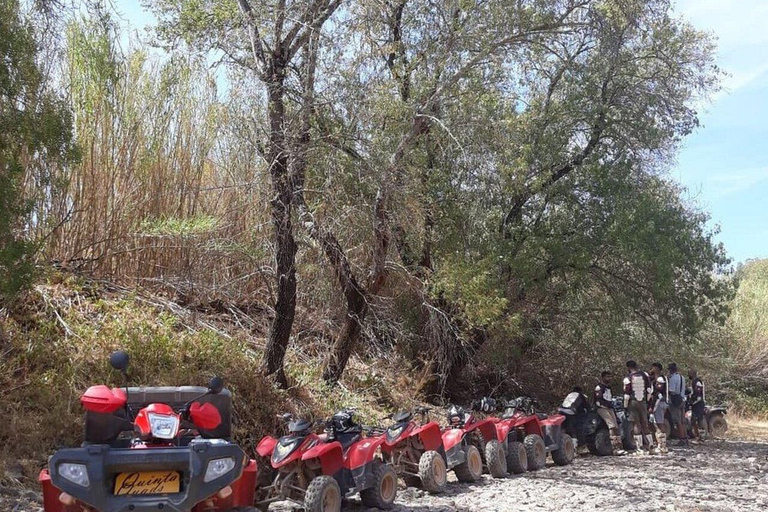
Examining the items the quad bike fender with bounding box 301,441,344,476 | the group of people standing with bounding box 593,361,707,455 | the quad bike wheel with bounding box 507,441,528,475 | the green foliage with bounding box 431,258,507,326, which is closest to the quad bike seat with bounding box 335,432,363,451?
the quad bike fender with bounding box 301,441,344,476

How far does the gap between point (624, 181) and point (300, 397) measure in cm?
852

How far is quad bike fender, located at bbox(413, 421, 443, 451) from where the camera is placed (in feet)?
33.3

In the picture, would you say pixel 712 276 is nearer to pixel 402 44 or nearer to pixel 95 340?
pixel 402 44

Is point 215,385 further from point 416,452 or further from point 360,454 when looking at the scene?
point 416,452

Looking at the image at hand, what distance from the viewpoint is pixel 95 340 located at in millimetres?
10531

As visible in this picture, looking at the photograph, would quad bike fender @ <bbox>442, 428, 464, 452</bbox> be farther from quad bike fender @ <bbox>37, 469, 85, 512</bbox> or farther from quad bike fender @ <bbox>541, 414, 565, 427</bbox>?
quad bike fender @ <bbox>37, 469, 85, 512</bbox>

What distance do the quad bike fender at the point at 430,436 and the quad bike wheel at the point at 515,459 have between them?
1969 mm

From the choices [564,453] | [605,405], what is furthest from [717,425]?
[564,453]

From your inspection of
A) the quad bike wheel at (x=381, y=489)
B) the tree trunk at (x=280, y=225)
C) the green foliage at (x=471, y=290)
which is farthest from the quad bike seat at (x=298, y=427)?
the green foliage at (x=471, y=290)

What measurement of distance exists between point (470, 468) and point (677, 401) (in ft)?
24.0

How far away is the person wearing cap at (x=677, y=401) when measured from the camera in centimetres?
1645

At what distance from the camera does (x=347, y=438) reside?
8.51m

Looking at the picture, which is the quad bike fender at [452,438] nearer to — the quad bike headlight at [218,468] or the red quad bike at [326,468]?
the red quad bike at [326,468]

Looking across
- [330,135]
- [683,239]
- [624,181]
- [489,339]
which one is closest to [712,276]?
→ [683,239]
